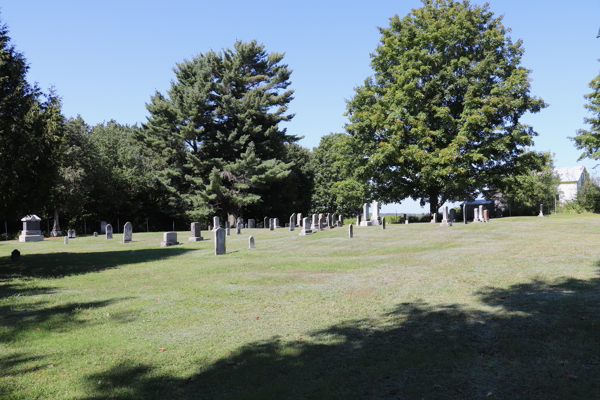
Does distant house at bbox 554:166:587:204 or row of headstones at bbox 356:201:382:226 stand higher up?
distant house at bbox 554:166:587:204

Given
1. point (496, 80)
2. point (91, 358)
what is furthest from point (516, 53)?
point (91, 358)

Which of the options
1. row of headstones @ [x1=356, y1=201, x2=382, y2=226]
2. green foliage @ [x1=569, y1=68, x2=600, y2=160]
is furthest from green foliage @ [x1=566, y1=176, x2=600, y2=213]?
row of headstones @ [x1=356, y1=201, x2=382, y2=226]

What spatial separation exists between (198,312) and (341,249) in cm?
1178

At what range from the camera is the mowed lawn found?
16.4ft

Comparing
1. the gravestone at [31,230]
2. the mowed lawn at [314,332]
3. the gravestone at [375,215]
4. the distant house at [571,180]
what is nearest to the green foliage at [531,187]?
the gravestone at [375,215]

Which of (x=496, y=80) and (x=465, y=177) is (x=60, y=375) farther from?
(x=496, y=80)

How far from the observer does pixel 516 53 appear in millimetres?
38438

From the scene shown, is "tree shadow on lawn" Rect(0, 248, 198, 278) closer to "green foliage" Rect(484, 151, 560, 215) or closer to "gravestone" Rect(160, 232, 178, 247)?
"gravestone" Rect(160, 232, 178, 247)

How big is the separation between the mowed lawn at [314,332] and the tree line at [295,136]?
1009 cm

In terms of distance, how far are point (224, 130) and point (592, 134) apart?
38960 mm

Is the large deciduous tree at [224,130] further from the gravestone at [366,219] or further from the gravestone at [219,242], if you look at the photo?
the gravestone at [219,242]

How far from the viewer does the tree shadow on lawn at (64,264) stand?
15352mm

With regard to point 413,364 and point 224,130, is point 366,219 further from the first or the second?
point 413,364

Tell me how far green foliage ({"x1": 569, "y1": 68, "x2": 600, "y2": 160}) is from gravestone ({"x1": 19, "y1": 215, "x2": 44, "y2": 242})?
51.2 metres
